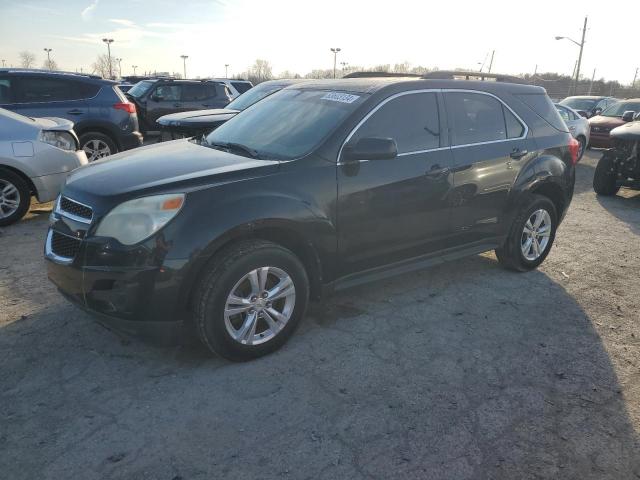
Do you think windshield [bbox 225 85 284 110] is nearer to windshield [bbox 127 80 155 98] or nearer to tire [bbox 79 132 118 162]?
tire [bbox 79 132 118 162]

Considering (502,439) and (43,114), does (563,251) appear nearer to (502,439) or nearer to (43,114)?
(502,439)

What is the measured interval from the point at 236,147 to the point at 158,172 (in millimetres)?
803

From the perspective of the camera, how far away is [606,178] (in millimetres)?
8828

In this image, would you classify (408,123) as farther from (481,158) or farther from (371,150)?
(481,158)

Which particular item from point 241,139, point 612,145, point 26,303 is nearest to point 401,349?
point 241,139

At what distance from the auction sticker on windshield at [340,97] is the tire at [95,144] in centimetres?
605

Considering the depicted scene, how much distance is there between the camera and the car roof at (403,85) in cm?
396

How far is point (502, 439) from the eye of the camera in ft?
8.84

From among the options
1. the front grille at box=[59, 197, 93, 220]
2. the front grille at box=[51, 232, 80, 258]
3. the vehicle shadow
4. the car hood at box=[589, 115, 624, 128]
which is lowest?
the vehicle shadow

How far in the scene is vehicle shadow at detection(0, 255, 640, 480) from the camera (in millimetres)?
2492

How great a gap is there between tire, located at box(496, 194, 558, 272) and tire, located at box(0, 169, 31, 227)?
18.2 ft

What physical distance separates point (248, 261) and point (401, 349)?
128 centimetres

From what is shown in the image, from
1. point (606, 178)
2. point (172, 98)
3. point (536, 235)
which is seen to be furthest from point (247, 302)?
point (172, 98)

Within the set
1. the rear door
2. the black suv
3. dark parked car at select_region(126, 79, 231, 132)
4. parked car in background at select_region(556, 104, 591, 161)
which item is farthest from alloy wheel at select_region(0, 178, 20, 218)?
parked car in background at select_region(556, 104, 591, 161)
